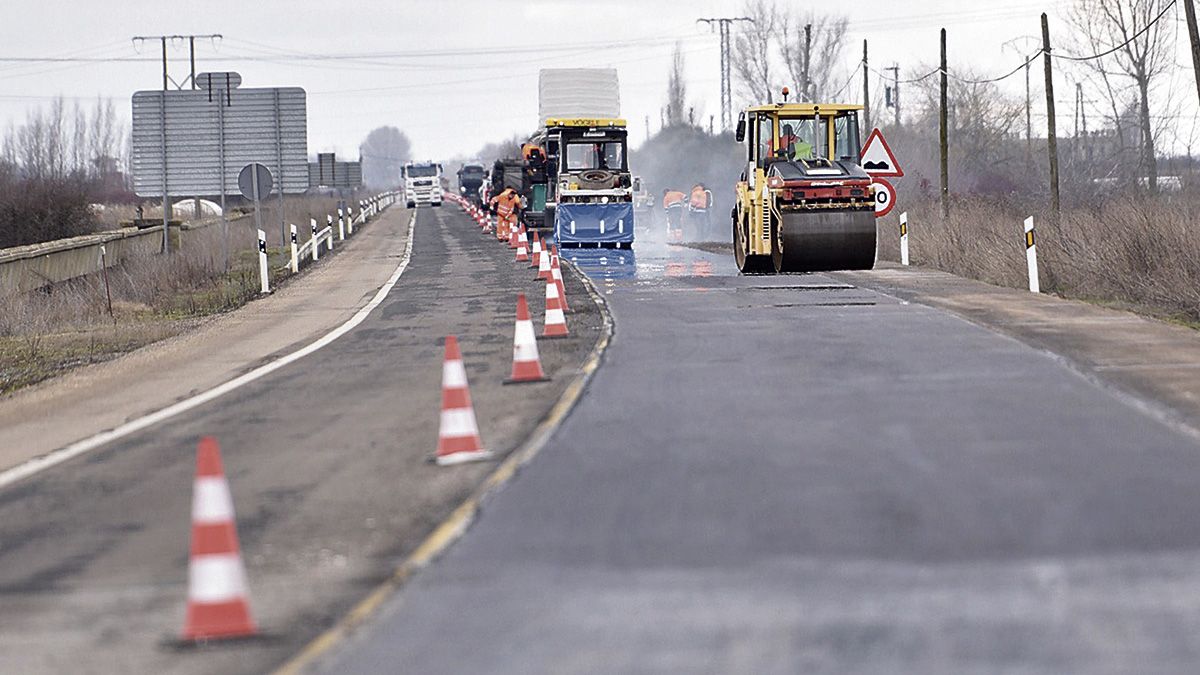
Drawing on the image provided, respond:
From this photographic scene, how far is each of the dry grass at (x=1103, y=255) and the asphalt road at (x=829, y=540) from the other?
937cm

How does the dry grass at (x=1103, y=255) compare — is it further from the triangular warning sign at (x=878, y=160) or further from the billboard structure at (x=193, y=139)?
the billboard structure at (x=193, y=139)

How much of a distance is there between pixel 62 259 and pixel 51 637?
104 feet

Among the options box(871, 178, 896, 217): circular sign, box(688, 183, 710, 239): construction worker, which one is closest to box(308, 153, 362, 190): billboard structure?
box(688, 183, 710, 239): construction worker

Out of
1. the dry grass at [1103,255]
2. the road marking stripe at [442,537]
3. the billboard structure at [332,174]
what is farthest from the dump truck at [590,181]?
the billboard structure at [332,174]

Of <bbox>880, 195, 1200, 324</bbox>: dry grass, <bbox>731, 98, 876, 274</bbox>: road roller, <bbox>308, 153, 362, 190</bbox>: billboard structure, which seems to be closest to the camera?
<bbox>880, 195, 1200, 324</bbox>: dry grass

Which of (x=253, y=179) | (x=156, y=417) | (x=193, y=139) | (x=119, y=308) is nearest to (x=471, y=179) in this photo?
(x=193, y=139)

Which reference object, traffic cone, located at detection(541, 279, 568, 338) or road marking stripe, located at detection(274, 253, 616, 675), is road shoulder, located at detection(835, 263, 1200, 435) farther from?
traffic cone, located at detection(541, 279, 568, 338)

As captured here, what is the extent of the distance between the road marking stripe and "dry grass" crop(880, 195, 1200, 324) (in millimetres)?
11513

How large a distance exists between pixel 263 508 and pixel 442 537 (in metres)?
1.62

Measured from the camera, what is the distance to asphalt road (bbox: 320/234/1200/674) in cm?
646

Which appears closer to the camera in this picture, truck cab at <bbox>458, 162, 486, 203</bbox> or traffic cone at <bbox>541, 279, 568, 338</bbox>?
traffic cone at <bbox>541, 279, 568, 338</bbox>

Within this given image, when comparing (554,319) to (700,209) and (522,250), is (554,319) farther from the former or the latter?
(700,209)

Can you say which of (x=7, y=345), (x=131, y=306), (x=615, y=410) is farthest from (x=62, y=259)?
(x=615, y=410)

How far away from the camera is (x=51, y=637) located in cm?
719
